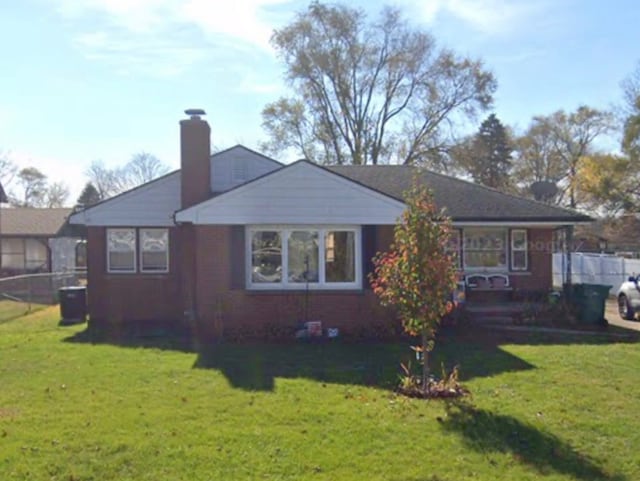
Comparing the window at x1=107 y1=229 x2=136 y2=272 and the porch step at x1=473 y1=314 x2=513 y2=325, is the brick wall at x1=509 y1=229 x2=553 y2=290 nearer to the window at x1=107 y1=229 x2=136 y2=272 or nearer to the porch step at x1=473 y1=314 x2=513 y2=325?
the porch step at x1=473 y1=314 x2=513 y2=325

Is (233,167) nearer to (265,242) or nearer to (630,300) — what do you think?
(265,242)

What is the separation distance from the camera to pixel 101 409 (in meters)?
7.49

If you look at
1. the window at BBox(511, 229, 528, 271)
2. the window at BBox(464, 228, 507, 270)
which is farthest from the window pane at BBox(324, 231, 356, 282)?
the window at BBox(511, 229, 528, 271)

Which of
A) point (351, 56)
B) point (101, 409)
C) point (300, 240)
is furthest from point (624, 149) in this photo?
point (101, 409)

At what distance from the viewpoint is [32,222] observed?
3484 cm

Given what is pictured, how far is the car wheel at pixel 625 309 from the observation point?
17.7 m

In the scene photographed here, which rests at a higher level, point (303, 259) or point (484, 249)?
point (484, 249)

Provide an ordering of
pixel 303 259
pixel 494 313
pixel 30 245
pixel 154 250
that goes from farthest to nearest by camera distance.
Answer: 1. pixel 30 245
2. pixel 154 250
3. pixel 494 313
4. pixel 303 259

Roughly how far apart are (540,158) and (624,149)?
14910 millimetres

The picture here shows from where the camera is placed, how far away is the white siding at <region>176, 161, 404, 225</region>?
45.3 ft

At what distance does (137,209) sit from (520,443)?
1370 cm

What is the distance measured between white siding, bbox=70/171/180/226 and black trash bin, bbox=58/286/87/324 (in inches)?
77.7

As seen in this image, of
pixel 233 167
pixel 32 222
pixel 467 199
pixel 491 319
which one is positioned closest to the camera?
pixel 491 319

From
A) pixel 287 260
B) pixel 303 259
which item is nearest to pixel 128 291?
pixel 287 260
